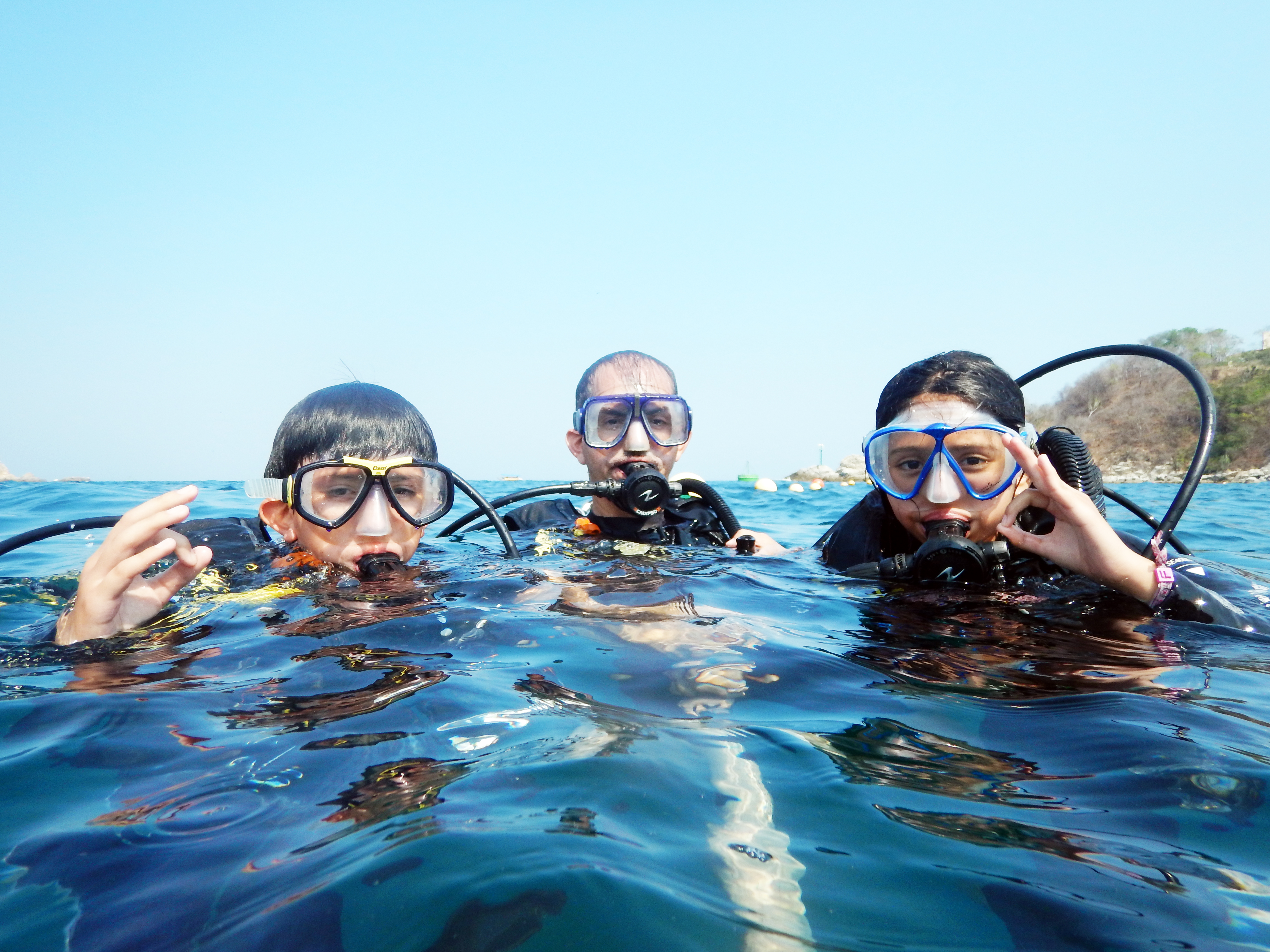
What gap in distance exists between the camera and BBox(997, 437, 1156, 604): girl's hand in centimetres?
235

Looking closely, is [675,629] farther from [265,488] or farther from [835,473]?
[835,473]

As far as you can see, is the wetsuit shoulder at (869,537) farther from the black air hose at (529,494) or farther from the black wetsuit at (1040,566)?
the black air hose at (529,494)

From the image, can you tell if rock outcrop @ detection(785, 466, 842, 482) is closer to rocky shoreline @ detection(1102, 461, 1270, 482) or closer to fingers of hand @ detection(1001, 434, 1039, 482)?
rocky shoreline @ detection(1102, 461, 1270, 482)

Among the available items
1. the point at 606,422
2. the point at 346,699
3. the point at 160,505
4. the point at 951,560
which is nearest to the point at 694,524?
the point at 606,422

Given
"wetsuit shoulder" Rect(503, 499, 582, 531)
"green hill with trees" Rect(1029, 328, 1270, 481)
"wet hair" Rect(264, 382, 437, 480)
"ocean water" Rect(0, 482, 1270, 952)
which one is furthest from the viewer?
"green hill with trees" Rect(1029, 328, 1270, 481)

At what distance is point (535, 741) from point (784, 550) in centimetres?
303

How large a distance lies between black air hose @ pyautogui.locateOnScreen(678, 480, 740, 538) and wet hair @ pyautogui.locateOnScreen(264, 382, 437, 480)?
1.61 m

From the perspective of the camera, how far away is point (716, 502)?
4.41 meters

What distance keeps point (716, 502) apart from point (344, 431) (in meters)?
2.09

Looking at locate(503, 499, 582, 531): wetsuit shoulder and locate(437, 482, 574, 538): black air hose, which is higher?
locate(437, 482, 574, 538): black air hose

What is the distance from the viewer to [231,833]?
107cm

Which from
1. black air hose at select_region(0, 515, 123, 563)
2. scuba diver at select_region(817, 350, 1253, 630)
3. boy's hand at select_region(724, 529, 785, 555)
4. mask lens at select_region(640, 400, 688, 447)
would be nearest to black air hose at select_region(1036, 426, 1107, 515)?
scuba diver at select_region(817, 350, 1253, 630)

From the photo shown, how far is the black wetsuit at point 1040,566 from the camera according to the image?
246cm

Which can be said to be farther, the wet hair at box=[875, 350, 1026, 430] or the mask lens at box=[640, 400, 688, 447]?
the mask lens at box=[640, 400, 688, 447]
